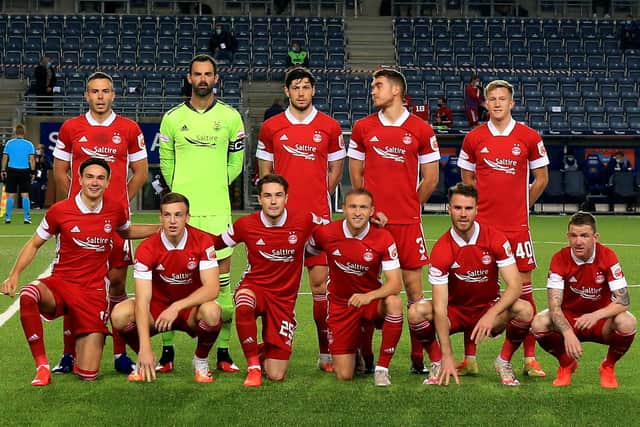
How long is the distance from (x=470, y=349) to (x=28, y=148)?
13796 millimetres

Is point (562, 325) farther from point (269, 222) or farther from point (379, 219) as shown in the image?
Result: point (269, 222)

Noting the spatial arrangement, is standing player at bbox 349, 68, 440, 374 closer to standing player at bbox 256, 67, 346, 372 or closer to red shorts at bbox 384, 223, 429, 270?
red shorts at bbox 384, 223, 429, 270

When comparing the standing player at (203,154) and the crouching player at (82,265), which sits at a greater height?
the standing player at (203,154)

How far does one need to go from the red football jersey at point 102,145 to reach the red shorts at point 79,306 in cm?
87

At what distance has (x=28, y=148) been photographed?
60.0ft

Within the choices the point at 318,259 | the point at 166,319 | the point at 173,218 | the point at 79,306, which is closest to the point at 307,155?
the point at 318,259

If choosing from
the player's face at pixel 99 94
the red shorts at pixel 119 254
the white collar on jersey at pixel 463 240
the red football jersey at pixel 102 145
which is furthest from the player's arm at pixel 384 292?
the player's face at pixel 99 94

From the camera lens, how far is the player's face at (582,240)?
18.9 feet

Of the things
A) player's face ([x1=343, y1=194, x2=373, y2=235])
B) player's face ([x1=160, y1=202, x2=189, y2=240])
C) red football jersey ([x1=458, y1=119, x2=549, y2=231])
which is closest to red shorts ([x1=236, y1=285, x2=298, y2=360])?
player's face ([x1=160, y1=202, x2=189, y2=240])

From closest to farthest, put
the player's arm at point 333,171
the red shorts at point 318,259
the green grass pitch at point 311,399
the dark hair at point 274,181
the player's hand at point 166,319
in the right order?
1. the green grass pitch at point 311,399
2. the player's hand at point 166,319
3. the dark hair at point 274,181
4. the red shorts at point 318,259
5. the player's arm at point 333,171

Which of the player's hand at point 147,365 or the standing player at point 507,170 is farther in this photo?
the standing player at point 507,170

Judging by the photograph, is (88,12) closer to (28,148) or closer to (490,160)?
Result: (28,148)

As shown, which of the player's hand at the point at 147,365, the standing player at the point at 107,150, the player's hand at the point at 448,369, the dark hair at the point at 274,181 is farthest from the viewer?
the standing player at the point at 107,150

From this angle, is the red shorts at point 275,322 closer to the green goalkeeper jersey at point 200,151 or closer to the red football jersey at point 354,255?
the red football jersey at point 354,255
